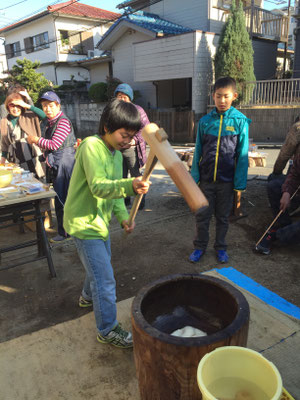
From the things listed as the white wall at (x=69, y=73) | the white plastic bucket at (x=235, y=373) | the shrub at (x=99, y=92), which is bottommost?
the white plastic bucket at (x=235, y=373)

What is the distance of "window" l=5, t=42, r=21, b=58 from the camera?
25.4 meters

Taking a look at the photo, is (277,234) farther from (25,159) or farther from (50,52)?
(50,52)

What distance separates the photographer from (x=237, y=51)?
12.8 metres

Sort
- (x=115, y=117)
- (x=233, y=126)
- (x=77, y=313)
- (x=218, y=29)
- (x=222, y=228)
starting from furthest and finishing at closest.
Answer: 1. (x=218, y=29)
2. (x=222, y=228)
3. (x=233, y=126)
4. (x=77, y=313)
5. (x=115, y=117)

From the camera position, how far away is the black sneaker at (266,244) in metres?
3.87

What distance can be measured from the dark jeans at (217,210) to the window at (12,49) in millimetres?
26733

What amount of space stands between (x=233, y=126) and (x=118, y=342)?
96.7 inches

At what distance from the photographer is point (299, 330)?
2203mm

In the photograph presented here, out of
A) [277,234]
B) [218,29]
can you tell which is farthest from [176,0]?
[277,234]

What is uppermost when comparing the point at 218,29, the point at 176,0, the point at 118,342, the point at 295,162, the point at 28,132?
the point at 176,0

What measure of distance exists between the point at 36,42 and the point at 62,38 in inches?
134

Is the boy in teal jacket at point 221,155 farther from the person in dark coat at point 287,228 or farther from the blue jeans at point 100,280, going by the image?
the blue jeans at point 100,280

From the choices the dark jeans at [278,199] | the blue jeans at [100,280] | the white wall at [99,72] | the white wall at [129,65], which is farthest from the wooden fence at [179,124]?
the blue jeans at [100,280]

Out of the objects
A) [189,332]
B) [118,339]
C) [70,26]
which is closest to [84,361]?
[118,339]
